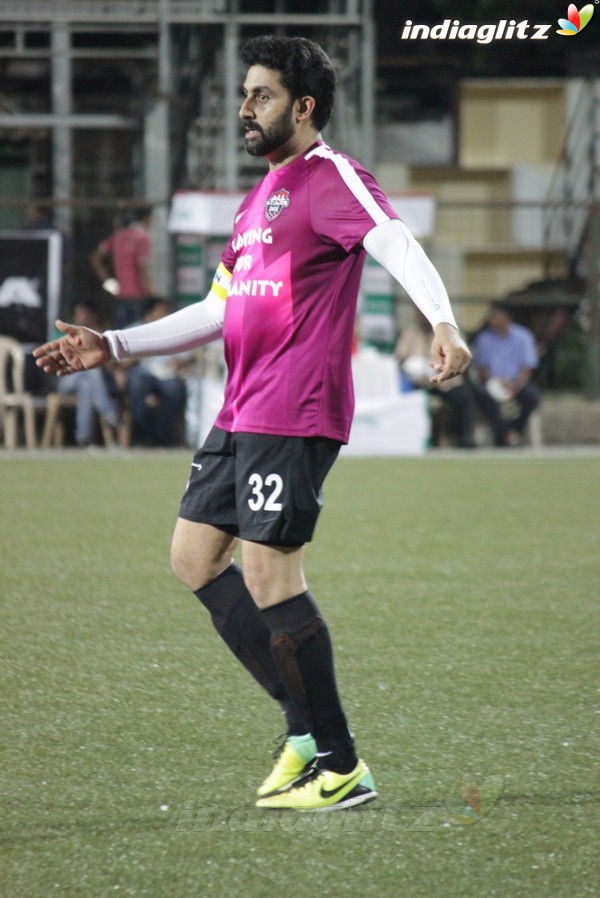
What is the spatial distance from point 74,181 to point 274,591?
1719 cm

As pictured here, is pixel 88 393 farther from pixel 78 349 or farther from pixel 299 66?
pixel 299 66

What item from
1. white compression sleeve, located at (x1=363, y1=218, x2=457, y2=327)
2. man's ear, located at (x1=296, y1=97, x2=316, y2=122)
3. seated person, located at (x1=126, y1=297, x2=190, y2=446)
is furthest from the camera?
seated person, located at (x1=126, y1=297, x2=190, y2=446)

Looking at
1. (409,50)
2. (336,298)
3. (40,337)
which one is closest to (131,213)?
(40,337)

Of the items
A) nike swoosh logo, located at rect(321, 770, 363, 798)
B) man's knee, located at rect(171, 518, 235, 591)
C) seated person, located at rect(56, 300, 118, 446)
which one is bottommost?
nike swoosh logo, located at rect(321, 770, 363, 798)

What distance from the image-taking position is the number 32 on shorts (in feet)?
11.0

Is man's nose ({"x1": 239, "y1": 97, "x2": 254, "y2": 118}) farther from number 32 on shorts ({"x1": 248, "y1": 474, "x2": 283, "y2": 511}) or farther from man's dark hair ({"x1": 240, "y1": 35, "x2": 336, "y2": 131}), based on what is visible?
number 32 on shorts ({"x1": 248, "y1": 474, "x2": 283, "y2": 511})

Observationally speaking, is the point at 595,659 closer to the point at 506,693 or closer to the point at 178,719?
the point at 506,693

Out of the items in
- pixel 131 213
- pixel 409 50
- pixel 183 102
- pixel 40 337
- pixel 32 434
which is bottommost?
pixel 32 434

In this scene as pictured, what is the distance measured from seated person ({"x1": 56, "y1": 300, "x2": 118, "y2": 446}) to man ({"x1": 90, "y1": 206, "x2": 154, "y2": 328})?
0.60 m

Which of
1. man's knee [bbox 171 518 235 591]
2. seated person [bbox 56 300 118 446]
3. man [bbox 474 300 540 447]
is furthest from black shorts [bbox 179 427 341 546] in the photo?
man [bbox 474 300 540 447]

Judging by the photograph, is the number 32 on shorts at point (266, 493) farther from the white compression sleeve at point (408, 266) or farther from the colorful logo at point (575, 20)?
the colorful logo at point (575, 20)

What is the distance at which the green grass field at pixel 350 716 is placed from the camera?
303 cm

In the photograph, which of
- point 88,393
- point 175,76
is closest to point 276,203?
point 88,393

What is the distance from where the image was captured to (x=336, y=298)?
3.42 meters
